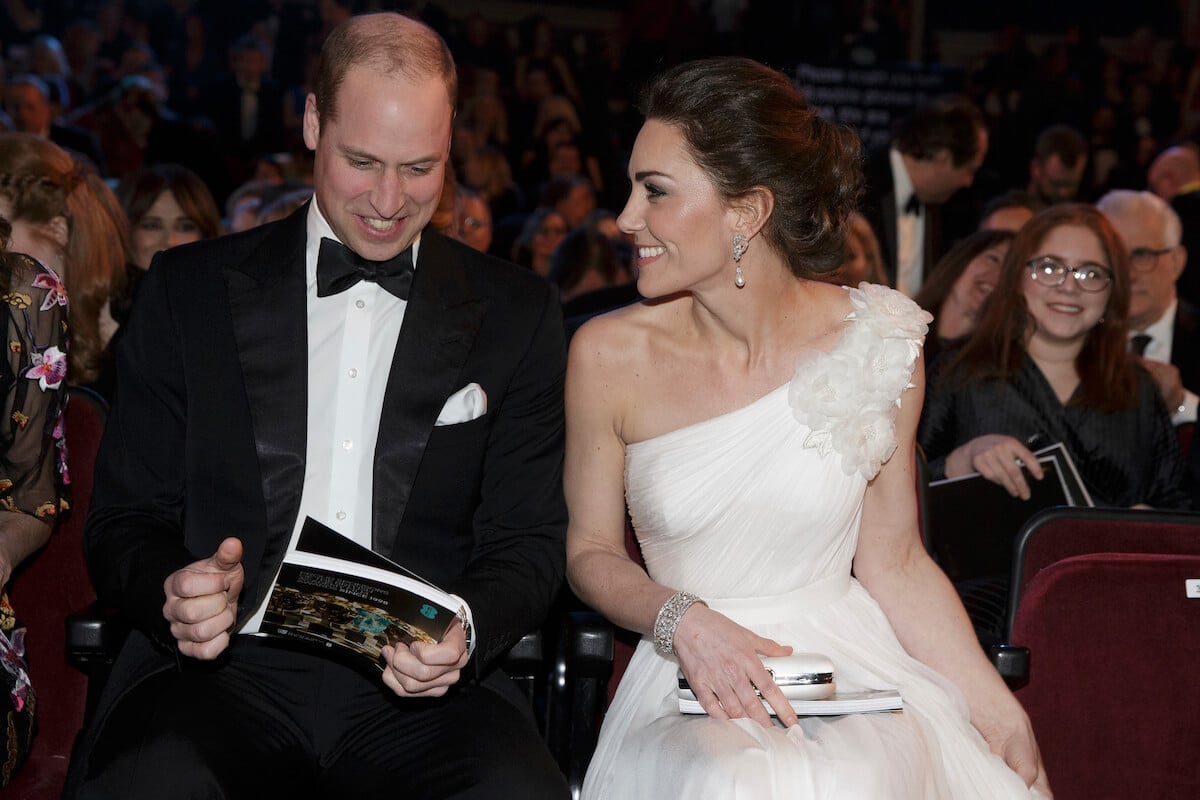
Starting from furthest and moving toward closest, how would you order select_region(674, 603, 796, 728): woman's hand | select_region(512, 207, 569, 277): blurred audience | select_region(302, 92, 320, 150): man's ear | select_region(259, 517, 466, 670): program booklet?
select_region(512, 207, 569, 277): blurred audience < select_region(302, 92, 320, 150): man's ear < select_region(674, 603, 796, 728): woman's hand < select_region(259, 517, 466, 670): program booklet

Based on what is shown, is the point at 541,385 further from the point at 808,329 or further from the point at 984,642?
the point at 984,642

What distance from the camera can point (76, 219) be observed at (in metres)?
3.90

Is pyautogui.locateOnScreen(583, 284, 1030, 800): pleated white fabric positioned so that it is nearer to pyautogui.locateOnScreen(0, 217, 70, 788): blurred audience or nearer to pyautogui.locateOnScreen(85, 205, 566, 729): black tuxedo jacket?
pyautogui.locateOnScreen(85, 205, 566, 729): black tuxedo jacket

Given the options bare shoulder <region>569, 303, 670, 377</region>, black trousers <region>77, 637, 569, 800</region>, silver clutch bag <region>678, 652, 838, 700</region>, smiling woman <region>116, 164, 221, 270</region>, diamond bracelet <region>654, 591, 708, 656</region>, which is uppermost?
smiling woman <region>116, 164, 221, 270</region>

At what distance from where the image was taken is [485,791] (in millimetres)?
2328

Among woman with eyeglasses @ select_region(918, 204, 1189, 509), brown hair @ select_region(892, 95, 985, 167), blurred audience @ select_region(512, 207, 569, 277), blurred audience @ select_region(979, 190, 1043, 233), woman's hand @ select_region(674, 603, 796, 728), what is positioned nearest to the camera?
woman's hand @ select_region(674, 603, 796, 728)

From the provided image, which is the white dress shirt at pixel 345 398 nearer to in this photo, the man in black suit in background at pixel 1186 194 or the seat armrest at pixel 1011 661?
the seat armrest at pixel 1011 661

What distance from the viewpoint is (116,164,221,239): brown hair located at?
17.6 feet

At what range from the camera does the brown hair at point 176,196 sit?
5359mm

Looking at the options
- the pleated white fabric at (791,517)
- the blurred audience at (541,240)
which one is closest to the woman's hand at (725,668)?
the pleated white fabric at (791,517)

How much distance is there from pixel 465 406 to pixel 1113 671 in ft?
5.22

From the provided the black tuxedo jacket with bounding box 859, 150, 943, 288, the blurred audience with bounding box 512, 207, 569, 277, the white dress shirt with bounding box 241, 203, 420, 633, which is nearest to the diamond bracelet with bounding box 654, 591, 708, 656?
the white dress shirt with bounding box 241, 203, 420, 633

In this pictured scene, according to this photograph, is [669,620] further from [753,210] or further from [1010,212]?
[1010,212]

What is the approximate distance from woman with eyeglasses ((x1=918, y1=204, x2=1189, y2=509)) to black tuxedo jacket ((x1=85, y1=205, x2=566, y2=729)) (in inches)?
75.9
